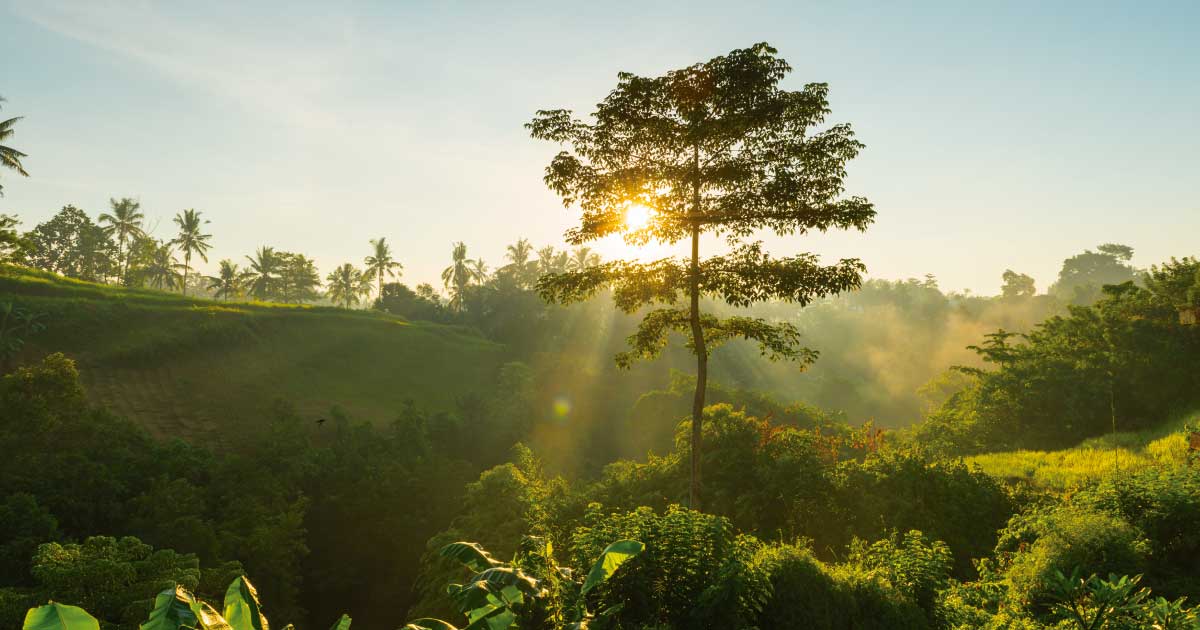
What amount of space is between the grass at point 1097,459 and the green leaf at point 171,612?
637 inches

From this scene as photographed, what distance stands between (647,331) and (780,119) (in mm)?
4884

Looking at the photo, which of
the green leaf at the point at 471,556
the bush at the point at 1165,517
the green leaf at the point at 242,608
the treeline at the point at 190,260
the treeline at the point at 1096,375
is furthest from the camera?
the treeline at the point at 190,260

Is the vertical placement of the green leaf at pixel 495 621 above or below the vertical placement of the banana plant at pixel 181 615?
below

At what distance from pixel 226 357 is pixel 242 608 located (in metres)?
46.8

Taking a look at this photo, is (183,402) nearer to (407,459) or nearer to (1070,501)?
(407,459)

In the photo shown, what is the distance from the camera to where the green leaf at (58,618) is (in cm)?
193

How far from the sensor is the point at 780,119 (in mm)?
10742

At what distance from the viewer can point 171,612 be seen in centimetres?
227

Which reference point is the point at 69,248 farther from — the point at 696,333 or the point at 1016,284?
the point at 1016,284

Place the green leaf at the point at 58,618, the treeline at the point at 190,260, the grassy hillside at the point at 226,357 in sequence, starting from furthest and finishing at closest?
the treeline at the point at 190,260 → the grassy hillside at the point at 226,357 → the green leaf at the point at 58,618

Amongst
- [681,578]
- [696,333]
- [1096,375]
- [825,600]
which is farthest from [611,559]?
[1096,375]

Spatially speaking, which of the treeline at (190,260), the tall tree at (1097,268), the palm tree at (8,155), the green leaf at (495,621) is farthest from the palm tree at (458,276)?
the tall tree at (1097,268)

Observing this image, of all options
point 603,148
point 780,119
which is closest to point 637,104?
point 603,148

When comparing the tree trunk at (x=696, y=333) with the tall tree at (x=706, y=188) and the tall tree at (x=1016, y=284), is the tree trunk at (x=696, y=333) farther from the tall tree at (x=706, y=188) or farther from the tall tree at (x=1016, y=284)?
the tall tree at (x=1016, y=284)
